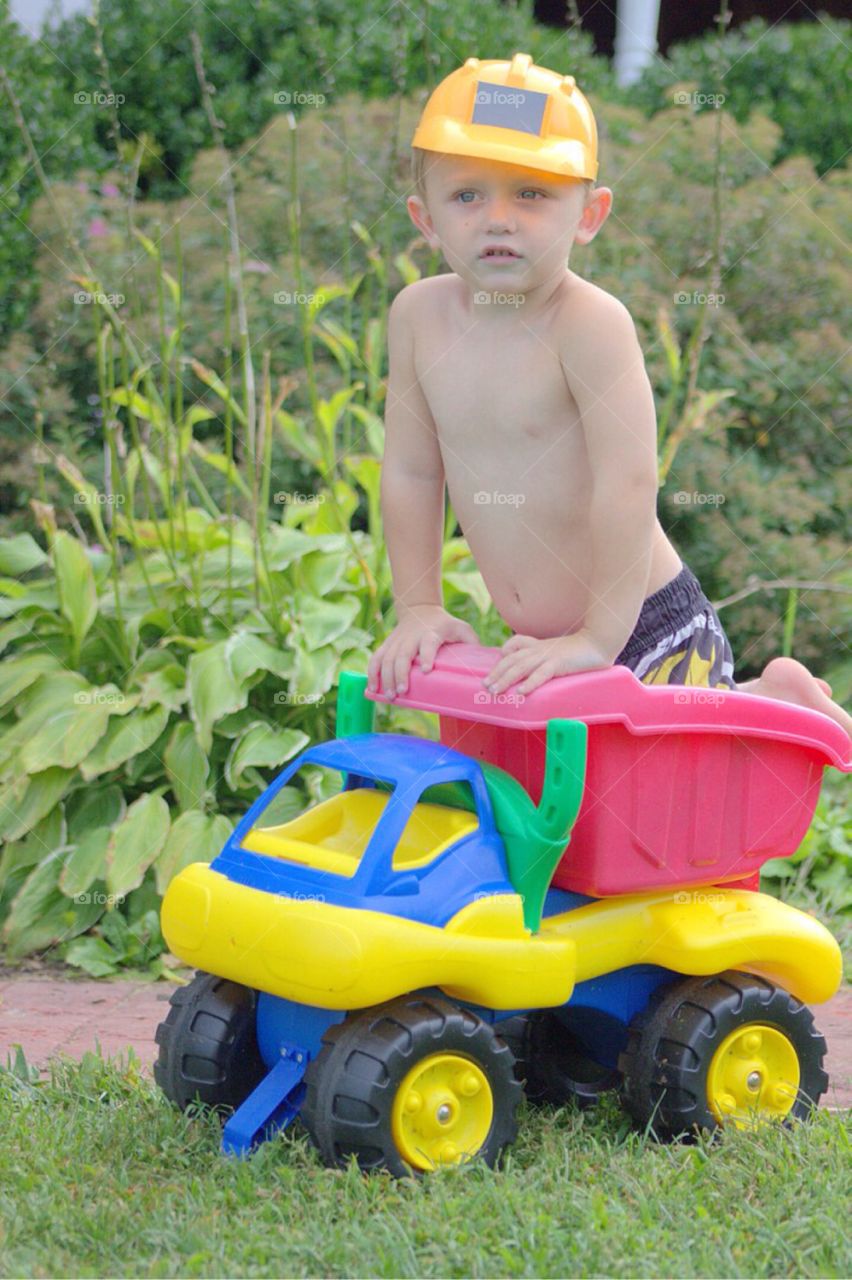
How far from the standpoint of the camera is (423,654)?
278cm

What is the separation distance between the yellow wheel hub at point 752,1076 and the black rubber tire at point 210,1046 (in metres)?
0.77

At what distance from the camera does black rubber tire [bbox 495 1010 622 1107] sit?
2.92 metres

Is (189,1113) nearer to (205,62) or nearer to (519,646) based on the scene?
(519,646)

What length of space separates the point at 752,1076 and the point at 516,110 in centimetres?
162

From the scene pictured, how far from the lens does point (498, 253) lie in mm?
2645

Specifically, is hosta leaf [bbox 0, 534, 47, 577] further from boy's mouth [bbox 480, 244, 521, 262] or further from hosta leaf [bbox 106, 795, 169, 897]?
boy's mouth [bbox 480, 244, 521, 262]

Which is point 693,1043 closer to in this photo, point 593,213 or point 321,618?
point 593,213

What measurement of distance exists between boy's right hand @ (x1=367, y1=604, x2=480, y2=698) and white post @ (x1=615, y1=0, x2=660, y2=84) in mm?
6348

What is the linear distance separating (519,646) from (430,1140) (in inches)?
30.6

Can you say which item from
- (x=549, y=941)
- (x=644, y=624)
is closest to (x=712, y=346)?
(x=644, y=624)

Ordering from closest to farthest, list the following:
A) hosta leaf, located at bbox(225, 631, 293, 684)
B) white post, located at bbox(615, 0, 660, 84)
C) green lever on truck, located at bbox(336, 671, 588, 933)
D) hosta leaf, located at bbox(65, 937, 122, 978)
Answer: green lever on truck, located at bbox(336, 671, 588, 933) → hosta leaf, located at bbox(65, 937, 122, 978) → hosta leaf, located at bbox(225, 631, 293, 684) → white post, located at bbox(615, 0, 660, 84)

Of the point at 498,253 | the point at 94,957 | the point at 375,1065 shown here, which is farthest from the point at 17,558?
the point at 375,1065

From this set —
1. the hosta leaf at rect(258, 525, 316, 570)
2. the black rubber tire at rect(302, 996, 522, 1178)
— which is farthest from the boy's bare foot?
the hosta leaf at rect(258, 525, 316, 570)

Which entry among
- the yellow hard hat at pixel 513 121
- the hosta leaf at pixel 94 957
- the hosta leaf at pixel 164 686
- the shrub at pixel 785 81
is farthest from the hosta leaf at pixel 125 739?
the shrub at pixel 785 81
